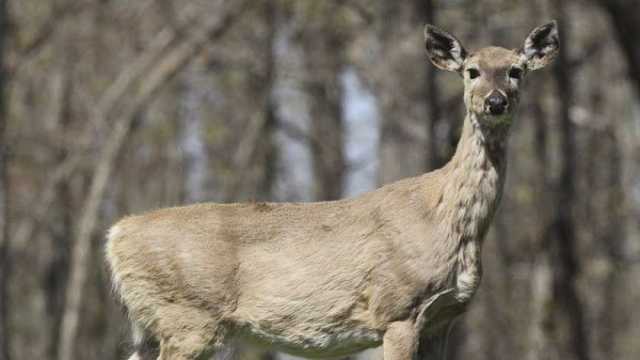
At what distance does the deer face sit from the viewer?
34.6 feet

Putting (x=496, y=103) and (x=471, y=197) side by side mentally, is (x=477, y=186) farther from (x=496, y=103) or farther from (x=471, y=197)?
(x=496, y=103)

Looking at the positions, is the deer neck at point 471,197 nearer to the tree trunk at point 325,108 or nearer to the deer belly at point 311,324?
the deer belly at point 311,324

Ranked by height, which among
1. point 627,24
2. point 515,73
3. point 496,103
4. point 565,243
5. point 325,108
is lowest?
point 565,243

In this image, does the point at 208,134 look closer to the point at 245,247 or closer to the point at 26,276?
the point at 26,276

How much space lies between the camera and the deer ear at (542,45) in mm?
11344

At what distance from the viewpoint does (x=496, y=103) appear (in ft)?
34.1

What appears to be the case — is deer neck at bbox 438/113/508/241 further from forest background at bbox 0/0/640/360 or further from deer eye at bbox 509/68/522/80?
forest background at bbox 0/0/640/360

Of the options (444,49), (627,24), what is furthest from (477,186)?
(627,24)

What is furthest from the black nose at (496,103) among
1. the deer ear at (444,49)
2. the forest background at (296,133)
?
the forest background at (296,133)

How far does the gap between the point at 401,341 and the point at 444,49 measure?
226cm

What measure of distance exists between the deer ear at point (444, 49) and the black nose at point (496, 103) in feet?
2.97

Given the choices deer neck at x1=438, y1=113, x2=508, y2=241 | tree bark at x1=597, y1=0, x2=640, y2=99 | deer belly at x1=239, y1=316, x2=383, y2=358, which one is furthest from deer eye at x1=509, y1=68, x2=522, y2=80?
tree bark at x1=597, y1=0, x2=640, y2=99

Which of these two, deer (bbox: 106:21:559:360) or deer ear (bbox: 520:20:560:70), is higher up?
deer ear (bbox: 520:20:560:70)

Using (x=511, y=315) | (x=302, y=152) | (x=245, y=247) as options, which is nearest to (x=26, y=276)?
(x=302, y=152)
